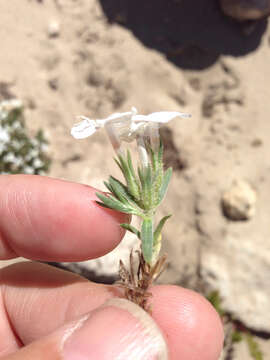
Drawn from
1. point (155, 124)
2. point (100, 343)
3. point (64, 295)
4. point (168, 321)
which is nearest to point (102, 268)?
point (64, 295)

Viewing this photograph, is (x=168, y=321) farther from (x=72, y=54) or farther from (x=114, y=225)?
(x=72, y=54)

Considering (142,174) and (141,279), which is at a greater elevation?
(142,174)

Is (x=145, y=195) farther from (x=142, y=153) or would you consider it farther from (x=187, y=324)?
(x=187, y=324)

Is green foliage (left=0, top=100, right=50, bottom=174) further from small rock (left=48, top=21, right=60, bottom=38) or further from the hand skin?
the hand skin

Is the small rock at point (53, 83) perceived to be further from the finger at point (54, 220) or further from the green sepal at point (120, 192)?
the green sepal at point (120, 192)

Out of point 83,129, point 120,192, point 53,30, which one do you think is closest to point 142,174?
point 120,192
